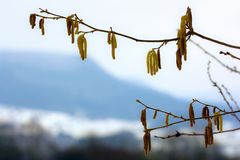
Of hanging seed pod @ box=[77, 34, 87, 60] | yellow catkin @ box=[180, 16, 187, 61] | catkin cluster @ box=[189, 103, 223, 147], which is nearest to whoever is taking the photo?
yellow catkin @ box=[180, 16, 187, 61]

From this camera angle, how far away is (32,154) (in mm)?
113250

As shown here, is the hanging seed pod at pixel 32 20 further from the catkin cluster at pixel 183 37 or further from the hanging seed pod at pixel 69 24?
the catkin cluster at pixel 183 37

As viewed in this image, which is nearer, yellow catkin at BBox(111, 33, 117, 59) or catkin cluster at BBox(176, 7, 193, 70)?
catkin cluster at BBox(176, 7, 193, 70)

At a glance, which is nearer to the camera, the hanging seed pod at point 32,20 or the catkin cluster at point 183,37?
the catkin cluster at point 183,37

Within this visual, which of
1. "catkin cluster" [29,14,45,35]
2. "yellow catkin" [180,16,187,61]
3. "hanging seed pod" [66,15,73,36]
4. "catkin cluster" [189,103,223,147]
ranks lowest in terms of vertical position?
"catkin cluster" [189,103,223,147]

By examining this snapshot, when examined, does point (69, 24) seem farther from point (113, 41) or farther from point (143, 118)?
point (143, 118)

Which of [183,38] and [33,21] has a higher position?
[33,21]

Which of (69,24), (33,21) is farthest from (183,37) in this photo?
(33,21)

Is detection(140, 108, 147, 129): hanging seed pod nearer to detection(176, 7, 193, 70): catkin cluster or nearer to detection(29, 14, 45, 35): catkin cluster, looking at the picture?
detection(176, 7, 193, 70): catkin cluster

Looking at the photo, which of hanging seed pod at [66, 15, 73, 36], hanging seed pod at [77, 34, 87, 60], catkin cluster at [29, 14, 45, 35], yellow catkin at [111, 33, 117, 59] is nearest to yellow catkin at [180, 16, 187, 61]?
yellow catkin at [111, 33, 117, 59]

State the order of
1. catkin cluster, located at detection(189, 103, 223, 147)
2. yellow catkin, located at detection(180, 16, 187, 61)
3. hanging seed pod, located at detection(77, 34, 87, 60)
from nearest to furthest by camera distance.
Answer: yellow catkin, located at detection(180, 16, 187, 61)
hanging seed pod, located at detection(77, 34, 87, 60)
catkin cluster, located at detection(189, 103, 223, 147)

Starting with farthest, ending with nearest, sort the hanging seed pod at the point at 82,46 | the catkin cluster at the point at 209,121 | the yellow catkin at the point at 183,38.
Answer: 1. the catkin cluster at the point at 209,121
2. the hanging seed pod at the point at 82,46
3. the yellow catkin at the point at 183,38

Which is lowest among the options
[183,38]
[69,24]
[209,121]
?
[209,121]

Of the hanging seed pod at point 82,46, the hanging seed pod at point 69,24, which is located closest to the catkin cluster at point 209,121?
the hanging seed pod at point 82,46
